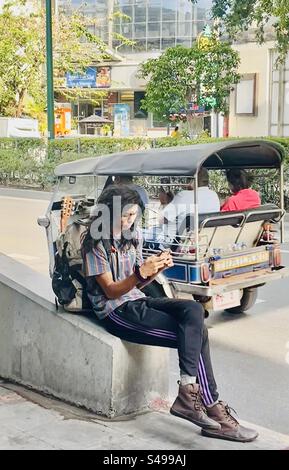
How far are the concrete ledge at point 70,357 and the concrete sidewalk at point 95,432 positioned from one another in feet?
0.37

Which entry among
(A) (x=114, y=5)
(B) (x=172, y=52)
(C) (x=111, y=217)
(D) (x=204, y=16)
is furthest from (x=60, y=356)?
(A) (x=114, y=5)

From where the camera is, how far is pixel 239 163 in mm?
8047

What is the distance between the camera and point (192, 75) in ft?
78.6

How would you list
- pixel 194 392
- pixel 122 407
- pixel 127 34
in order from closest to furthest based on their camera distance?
pixel 194 392, pixel 122 407, pixel 127 34

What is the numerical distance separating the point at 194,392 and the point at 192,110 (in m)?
23.3

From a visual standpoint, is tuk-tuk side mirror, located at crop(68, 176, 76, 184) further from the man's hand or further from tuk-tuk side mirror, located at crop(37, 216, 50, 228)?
the man's hand

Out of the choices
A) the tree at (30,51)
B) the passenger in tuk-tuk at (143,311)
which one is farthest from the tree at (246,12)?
the tree at (30,51)

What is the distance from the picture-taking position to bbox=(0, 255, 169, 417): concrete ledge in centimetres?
430

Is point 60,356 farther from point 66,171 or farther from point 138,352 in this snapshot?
point 66,171

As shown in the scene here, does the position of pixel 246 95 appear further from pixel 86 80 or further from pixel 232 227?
pixel 232 227

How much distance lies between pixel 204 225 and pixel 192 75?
59.1 ft

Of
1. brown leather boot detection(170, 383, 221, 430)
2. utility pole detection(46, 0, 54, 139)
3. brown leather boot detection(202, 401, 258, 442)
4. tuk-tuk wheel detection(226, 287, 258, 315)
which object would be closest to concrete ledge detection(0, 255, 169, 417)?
brown leather boot detection(170, 383, 221, 430)

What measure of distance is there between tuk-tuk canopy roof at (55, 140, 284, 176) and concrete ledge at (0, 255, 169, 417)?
2067 mm

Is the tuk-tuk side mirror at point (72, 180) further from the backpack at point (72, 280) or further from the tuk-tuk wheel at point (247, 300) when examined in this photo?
the backpack at point (72, 280)
